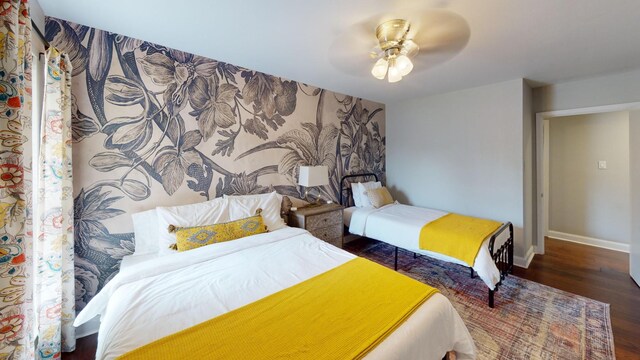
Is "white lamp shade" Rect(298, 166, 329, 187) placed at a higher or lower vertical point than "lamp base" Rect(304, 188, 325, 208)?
higher

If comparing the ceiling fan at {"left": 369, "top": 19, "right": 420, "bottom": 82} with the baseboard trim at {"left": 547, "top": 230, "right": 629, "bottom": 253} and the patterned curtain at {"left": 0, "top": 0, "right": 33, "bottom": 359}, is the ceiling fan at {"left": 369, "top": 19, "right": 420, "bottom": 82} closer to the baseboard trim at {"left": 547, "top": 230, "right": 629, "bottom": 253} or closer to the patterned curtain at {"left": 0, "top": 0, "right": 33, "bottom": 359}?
the patterned curtain at {"left": 0, "top": 0, "right": 33, "bottom": 359}

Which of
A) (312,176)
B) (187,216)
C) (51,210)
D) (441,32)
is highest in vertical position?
(441,32)

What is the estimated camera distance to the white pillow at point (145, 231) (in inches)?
83.0

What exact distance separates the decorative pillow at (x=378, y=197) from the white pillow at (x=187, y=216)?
7.17ft

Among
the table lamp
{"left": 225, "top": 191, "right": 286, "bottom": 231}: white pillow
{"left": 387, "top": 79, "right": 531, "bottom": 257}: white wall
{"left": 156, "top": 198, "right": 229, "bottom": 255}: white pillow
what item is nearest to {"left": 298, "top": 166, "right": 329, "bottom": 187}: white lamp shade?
the table lamp

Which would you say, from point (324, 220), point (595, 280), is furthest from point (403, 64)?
point (595, 280)

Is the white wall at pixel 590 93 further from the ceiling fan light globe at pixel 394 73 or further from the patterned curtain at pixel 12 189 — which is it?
the patterned curtain at pixel 12 189

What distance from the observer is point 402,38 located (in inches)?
74.4

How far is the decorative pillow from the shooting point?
Result: 378cm

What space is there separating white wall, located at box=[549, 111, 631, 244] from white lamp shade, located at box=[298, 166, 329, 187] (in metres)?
4.13

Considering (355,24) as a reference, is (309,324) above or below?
below

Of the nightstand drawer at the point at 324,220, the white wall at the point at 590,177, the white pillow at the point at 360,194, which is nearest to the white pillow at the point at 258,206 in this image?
the nightstand drawer at the point at 324,220

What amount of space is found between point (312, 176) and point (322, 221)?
23.1 inches

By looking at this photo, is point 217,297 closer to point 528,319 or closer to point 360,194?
point 528,319
